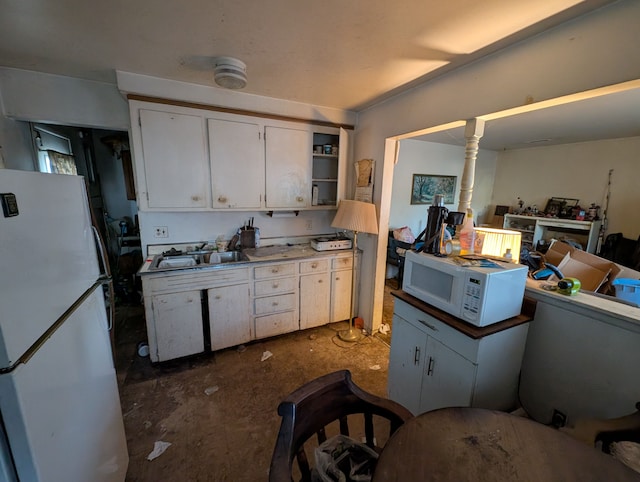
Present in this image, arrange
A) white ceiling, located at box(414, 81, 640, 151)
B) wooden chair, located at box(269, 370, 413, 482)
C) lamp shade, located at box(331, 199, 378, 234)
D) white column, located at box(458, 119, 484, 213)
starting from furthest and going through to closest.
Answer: lamp shade, located at box(331, 199, 378, 234), white ceiling, located at box(414, 81, 640, 151), white column, located at box(458, 119, 484, 213), wooden chair, located at box(269, 370, 413, 482)

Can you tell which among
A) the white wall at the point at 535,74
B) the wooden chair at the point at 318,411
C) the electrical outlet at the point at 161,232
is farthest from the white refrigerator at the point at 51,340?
the white wall at the point at 535,74

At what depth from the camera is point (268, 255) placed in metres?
2.68

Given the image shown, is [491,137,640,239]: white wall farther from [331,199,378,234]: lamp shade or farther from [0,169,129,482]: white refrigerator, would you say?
[0,169,129,482]: white refrigerator

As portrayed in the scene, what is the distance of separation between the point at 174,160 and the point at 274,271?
136cm

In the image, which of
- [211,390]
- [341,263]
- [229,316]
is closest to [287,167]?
[341,263]

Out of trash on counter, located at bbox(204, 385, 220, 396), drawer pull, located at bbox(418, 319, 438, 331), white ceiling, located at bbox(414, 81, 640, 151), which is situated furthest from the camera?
white ceiling, located at bbox(414, 81, 640, 151)

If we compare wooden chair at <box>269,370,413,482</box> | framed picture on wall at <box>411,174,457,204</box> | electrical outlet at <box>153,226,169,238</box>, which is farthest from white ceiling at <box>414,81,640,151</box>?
electrical outlet at <box>153,226,169,238</box>

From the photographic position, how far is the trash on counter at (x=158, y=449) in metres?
1.55

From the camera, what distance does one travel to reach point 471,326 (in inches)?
53.2

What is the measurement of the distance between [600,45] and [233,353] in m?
3.21

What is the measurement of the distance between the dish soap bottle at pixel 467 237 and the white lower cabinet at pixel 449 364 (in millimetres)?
483

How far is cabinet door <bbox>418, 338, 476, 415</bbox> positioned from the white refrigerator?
5.44ft

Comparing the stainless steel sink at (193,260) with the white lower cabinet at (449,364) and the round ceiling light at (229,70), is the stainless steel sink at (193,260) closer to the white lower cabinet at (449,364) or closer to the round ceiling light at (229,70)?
the round ceiling light at (229,70)

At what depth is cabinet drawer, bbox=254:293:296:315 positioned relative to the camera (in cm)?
260
